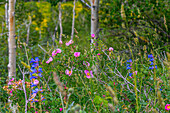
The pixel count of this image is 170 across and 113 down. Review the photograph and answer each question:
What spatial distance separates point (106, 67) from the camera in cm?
310

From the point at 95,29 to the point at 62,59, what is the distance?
142cm

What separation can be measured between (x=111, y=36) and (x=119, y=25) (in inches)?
23.9

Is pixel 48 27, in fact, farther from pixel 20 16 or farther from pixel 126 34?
pixel 126 34

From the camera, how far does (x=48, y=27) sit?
1281 centimetres

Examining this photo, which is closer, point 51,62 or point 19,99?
point 19,99

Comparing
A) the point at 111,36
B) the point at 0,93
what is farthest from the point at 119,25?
the point at 0,93

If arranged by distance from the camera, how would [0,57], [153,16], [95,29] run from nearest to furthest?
1. [95,29]
2. [153,16]
3. [0,57]

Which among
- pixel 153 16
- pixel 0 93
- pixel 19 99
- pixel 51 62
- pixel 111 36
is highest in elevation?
pixel 153 16

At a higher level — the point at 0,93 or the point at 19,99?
the point at 19,99

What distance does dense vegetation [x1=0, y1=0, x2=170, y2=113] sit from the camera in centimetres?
160

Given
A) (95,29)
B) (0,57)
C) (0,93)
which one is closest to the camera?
(0,93)

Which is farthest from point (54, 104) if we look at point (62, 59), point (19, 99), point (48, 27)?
point (48, 27)

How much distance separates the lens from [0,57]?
595 cm

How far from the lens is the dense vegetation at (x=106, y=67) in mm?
1599
